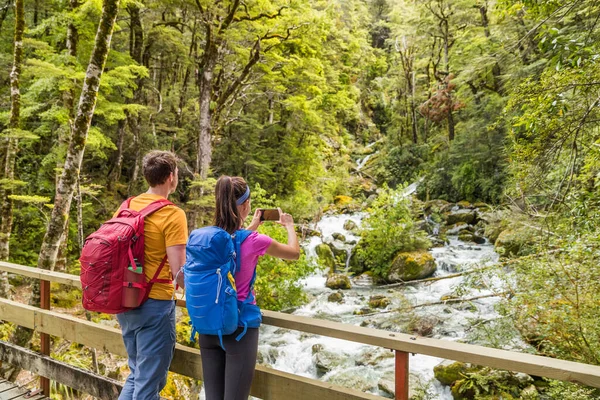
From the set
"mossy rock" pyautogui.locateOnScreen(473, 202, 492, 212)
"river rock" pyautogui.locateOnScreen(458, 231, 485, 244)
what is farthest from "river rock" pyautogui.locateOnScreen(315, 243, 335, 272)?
"mossy rock" pyautogui.locateOnScreen(473, 202, 492, 212)

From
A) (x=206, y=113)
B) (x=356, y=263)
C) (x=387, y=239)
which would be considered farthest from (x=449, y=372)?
(x=206, y=113)

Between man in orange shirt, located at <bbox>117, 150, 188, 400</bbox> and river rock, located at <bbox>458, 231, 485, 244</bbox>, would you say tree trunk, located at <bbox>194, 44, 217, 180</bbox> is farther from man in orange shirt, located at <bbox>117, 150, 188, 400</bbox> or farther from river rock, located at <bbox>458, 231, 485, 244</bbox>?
river rock, located at <bbox>458, 231, 485, 244</bbox>

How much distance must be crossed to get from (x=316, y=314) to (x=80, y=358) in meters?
5.80

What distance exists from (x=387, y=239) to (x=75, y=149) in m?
11.1

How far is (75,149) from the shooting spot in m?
5.04

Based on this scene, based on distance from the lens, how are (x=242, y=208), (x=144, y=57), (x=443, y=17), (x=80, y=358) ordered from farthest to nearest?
(x=443, y=17) < (x=144, y=57) < (x=80, y=358) < (x=242, y=208)

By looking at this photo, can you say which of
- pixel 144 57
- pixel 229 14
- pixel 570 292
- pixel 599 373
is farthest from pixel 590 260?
pixel 144 57

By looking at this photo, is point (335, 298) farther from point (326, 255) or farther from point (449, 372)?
point (449, 372)

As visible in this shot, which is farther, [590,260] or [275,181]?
[275,181]

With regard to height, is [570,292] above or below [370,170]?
below

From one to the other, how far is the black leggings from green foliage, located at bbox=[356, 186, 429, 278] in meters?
11.8

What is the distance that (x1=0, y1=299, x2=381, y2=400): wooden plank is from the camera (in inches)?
86.4

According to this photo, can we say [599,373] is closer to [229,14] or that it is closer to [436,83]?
[229,14]

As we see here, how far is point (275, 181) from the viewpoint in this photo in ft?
63.7
